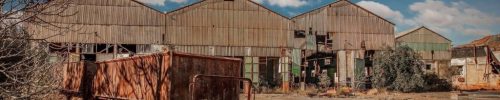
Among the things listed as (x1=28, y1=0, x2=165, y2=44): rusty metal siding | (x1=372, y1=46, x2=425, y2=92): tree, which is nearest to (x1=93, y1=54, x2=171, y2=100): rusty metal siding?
(x1=28, y1=0, x2=165, y2=44): rusty metal siding

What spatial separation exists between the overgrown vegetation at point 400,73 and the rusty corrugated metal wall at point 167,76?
83.5ft

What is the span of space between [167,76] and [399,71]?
2823 centimetres

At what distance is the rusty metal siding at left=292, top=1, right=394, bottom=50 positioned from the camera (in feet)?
136

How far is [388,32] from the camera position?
141 feet

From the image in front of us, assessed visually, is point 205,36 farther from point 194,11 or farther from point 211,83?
point 211,83

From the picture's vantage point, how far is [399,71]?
117 feet

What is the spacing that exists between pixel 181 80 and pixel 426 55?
47.2 m

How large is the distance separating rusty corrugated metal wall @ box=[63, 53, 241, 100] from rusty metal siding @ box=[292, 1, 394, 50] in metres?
29.3

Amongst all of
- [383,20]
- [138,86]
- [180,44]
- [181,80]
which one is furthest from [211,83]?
[383,20]

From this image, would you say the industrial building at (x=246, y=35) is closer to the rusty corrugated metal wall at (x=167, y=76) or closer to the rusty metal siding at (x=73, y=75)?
the rusty metal siding at (x=73, y=75)

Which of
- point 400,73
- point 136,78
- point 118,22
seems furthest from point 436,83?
point 136,78

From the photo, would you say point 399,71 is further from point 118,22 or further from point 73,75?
point 73,75

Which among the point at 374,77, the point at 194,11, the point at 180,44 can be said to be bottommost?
the point at 374,77

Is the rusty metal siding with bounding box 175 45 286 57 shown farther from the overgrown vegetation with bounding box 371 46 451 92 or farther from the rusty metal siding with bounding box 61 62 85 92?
the rusty metal siding with bounding box 61 62 85 92
